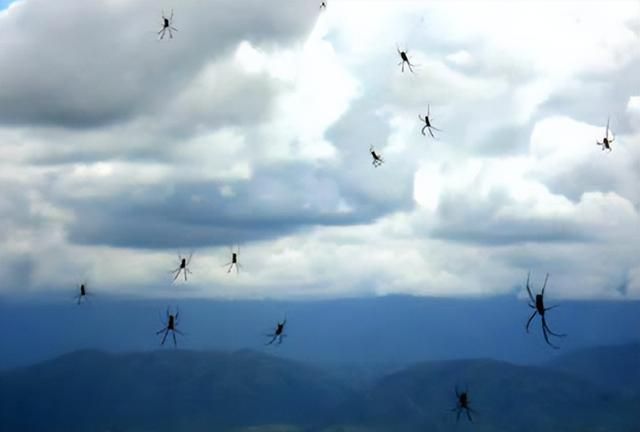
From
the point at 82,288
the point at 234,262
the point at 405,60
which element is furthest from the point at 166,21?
the point at 82,288

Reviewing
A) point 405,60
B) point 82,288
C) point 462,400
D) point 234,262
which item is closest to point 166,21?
point 405,60

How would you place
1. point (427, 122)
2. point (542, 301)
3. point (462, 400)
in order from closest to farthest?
1. point (542, 301)
2. point (427, 122)
3. point (462, 400)

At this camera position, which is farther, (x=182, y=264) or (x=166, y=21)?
(x=182, y=264)

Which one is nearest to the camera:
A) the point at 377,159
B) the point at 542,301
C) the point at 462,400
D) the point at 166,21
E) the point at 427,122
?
the point at 542,301

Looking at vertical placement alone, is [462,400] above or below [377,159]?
below

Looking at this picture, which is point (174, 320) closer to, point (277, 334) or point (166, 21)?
point (277, 334)

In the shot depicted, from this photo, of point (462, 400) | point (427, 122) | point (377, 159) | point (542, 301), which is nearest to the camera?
point (542, 301)

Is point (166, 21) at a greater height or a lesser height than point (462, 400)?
greater

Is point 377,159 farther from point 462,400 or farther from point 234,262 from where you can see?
point 462,400

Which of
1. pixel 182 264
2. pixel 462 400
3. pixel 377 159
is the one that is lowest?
pixel 462 400

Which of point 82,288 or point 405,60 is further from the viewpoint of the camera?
point 82,288
